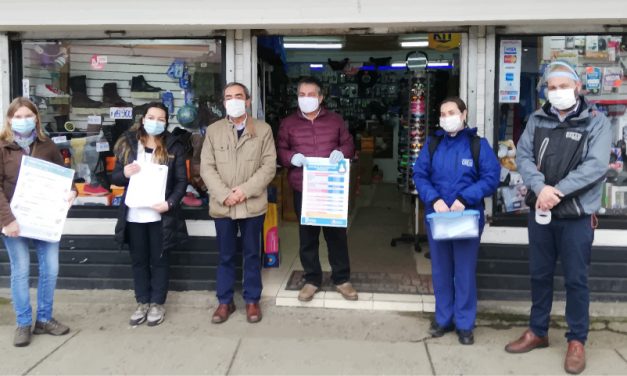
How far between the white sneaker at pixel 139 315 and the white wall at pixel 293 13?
2275mm

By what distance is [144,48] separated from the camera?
522 cm

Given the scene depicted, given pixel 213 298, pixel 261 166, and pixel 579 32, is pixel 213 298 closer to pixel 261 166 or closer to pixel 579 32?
pixel 261 166

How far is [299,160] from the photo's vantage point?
452cm

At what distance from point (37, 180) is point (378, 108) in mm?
8390

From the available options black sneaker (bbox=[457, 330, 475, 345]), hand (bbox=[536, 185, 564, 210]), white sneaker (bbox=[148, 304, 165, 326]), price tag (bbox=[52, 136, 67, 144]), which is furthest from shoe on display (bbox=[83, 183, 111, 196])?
hand (bbox=[536, 185, 564, 210])

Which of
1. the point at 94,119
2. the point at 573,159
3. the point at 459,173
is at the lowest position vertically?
the point at 459,173

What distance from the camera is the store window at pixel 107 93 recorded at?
5191mm

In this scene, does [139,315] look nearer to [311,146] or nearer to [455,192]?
[311,146]

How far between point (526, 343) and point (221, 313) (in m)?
2.30

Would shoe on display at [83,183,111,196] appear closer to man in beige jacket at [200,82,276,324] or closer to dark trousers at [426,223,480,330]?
man in beige jacket at [200,82,276,324]

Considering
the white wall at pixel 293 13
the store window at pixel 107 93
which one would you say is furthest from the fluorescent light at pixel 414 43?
the store window at pixel 107 93

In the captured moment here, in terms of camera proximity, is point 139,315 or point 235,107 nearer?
point 235,107

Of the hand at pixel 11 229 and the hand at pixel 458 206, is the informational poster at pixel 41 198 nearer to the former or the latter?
the hand at pixel 11 229

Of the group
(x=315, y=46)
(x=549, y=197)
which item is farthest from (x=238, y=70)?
(x=315, y=46)
